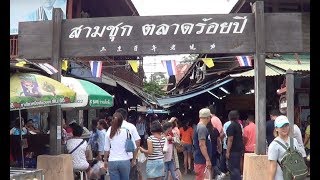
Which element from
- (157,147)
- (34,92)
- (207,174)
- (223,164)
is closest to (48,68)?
(34,92)

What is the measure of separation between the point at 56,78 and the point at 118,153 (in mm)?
1847

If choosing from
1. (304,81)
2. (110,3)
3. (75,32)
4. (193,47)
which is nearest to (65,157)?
(75,32)

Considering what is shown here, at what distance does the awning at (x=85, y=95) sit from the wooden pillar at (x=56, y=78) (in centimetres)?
77

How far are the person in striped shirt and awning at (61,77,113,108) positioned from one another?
1837 mm

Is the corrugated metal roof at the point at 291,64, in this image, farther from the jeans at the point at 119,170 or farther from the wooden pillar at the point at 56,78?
the wooden pillar at the point at 56,78

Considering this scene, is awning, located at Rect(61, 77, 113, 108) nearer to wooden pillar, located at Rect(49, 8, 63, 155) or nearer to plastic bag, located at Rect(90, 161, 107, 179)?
wooden pillar, located at Rect(49, 8, 63, 155)

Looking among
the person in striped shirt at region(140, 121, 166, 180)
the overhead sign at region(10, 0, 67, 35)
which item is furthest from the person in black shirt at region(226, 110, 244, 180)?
the overhead sign at region(10, 0, 67, 35)

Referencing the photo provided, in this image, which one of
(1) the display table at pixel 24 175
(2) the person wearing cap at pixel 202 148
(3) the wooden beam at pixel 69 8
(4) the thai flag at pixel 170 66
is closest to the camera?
(1) the display table at pixel 24 175

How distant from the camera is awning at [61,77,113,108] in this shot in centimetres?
951

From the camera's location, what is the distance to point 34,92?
271 inches

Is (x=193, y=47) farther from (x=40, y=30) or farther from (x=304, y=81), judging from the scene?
(x=304, y=81)

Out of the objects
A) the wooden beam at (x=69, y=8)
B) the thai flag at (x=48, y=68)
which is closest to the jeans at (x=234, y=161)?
the thai flag at (x=48, y=68)

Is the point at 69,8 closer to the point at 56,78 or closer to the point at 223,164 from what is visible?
the point at 223,164

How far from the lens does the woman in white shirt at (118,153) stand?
7895 mm
